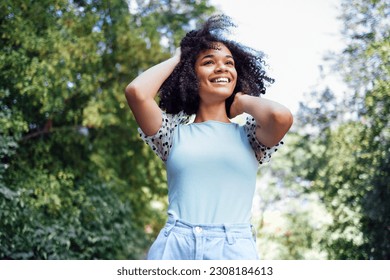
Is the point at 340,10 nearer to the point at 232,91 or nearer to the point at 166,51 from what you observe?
the point at 166,51

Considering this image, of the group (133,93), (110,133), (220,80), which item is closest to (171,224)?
(133,93)

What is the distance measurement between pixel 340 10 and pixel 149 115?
6400 mm

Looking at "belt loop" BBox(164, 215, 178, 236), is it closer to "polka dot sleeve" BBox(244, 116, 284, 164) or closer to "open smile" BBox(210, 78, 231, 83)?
"polka dot sleeve" BBox(244, 116, 284, 164)

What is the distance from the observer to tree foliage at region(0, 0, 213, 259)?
22.3 feet

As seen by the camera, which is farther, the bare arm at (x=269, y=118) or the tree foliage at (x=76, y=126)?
the tree foliage at (x=76, y=126)

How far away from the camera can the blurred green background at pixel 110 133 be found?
22.7 feet

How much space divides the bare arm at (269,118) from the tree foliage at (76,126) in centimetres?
472

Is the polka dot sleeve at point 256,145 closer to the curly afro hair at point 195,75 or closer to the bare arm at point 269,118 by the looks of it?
the bare arm at point 269,118

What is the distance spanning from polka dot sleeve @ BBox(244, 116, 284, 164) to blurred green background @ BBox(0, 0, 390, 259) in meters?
4.66

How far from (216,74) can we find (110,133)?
6717mm

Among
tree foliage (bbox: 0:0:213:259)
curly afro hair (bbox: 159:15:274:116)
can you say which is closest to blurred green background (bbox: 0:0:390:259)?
tree foliage (bbox: 0:0:213:259)

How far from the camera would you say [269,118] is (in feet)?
6.18

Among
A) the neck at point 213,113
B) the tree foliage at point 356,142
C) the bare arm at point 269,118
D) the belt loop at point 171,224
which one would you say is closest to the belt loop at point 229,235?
the belt loop at point 171,224

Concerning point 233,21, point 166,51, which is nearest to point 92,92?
point 166,51
